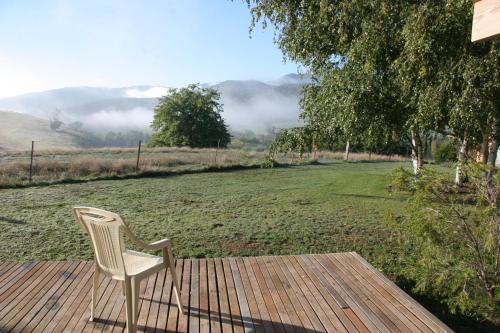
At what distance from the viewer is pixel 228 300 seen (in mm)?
2969

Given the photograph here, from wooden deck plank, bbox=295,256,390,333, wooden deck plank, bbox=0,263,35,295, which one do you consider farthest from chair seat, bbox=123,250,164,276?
wooden deck plank, bbox=295,256,390,333

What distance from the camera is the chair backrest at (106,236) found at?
7.59 ft

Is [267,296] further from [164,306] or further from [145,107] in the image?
[145,107]

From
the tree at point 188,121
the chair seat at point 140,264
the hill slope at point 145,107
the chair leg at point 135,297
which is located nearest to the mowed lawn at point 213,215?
the chair seat at point 140,264

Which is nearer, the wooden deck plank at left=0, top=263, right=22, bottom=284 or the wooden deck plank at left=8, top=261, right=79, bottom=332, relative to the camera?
the wooden deck plank at left=8, top=261, right=79, bottom=332

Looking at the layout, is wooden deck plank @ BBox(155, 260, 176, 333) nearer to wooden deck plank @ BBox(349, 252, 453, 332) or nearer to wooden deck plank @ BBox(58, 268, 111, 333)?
wooden deck plank @ BBox(58, 268, 111, 333)

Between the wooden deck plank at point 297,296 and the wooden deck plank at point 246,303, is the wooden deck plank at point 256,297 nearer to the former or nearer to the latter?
the wooden deck plank at point 246,303

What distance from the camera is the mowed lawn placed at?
17.5 ft

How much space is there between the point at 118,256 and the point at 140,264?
0.27 metres

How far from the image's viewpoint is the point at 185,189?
34.4 feet

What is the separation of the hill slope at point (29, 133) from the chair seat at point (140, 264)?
80.1m

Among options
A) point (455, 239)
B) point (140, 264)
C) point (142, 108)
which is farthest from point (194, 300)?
point (142, 108)

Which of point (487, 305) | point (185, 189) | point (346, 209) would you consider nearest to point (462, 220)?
point (487, 305)

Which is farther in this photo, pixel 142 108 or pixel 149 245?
pixel 142 108
